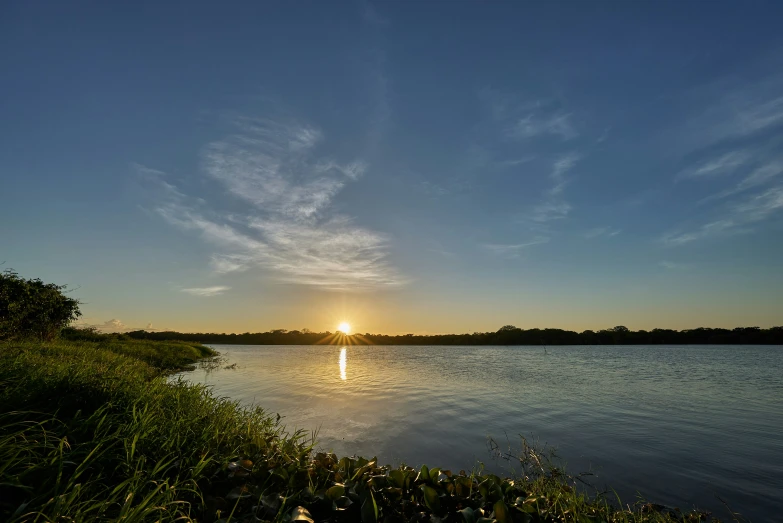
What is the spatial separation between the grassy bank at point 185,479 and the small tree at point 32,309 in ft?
54.0

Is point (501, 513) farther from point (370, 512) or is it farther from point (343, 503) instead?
point (343, 503)

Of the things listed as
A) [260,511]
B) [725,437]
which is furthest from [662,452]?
[260,511]

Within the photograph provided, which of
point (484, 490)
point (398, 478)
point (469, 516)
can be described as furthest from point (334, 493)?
point (484, 490)

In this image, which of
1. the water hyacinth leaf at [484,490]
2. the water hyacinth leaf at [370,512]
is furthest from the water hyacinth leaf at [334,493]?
the water hyacinth leaf at [484,490]

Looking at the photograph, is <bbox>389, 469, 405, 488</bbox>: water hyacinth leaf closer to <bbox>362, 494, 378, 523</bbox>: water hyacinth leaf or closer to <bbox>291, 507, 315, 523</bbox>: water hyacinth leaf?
<bbox>362, 494, 378, 523</bbox>: water hyacinth leaf

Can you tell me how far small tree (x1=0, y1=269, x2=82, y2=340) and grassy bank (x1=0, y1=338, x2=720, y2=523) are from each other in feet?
54.0

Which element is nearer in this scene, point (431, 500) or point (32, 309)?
point (431, 500)

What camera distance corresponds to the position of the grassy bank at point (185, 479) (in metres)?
4.01

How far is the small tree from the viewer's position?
20.0m

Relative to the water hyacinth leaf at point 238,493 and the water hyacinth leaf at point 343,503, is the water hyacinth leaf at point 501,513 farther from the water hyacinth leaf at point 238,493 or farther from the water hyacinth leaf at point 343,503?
the water hyacinth leaf at point 238,493

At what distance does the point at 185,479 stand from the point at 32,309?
25004mm

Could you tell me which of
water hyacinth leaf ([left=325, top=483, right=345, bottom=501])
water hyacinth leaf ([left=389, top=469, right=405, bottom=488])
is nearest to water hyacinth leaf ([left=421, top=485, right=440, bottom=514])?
water hyacinth leaf ([left=389, top=469, right=405, bottom=488])

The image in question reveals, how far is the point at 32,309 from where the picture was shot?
21.9 m

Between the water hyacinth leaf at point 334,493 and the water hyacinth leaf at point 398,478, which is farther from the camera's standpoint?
the water hyacinth leaf at point 398,478
